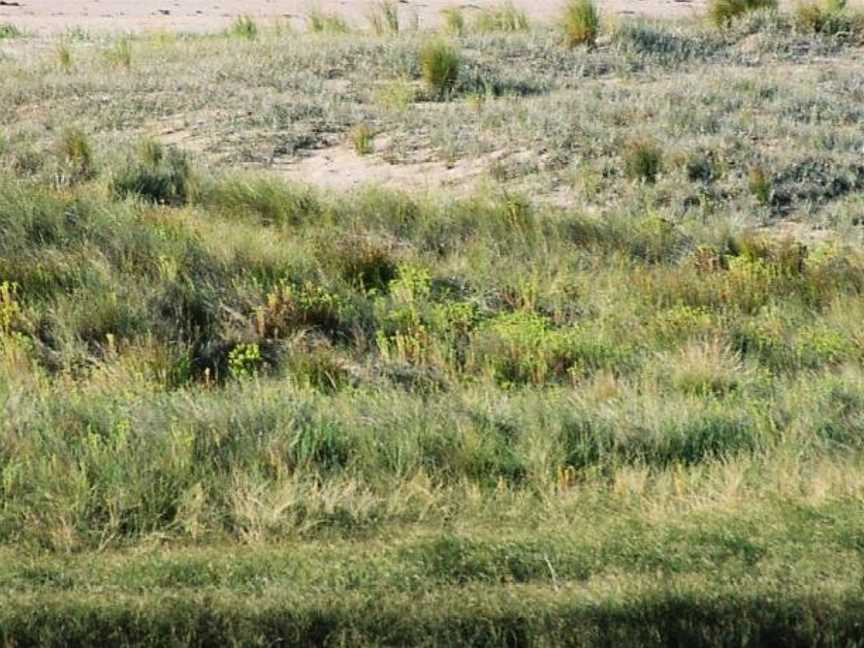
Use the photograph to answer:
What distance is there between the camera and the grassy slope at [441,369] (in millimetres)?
4656

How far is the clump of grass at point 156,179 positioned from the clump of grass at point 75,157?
1.22 ft

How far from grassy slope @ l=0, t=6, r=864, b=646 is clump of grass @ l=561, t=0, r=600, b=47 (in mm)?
1137

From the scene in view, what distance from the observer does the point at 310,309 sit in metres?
9.33

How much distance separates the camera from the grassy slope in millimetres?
4656

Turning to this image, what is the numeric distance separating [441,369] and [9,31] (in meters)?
17.2

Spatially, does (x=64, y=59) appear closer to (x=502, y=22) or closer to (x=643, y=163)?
(x=502, y=22)

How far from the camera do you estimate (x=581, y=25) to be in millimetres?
18219

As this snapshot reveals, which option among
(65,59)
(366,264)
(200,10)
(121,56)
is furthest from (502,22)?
(366,264)

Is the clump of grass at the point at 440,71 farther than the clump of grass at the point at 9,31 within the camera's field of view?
No

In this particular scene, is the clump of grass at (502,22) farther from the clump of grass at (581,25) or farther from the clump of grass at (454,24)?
the clump of grass at (581,25)

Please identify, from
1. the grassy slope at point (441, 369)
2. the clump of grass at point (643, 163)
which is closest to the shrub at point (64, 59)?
the grassy slope at point (441, 369)

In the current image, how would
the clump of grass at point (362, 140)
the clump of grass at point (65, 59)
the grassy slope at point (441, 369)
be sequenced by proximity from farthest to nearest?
1. the clump of grass at point (65, 59)
2. the clump of grass at point (362, 140)
3. the grassy slope at point (441, 369)

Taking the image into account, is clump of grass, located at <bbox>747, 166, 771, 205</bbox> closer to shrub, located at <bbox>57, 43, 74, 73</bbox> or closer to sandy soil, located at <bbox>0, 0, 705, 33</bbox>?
shrub, located at <bbox>57, 43, 74, 73</bbox>

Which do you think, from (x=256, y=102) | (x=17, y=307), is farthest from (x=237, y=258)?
(x=256, y=102)
